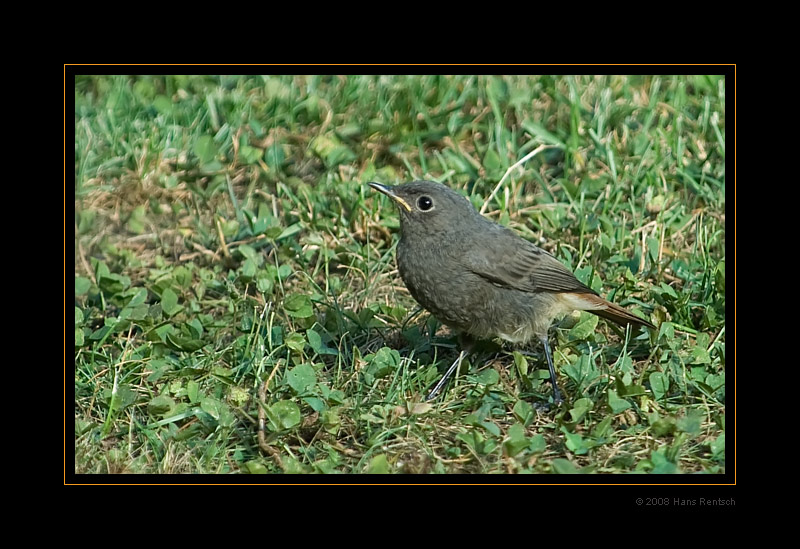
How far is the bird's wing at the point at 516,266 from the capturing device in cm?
659

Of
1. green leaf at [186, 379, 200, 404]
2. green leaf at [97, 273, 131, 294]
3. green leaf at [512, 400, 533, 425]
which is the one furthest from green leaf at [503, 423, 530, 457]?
green leaf at [97, 273, 131, 294]

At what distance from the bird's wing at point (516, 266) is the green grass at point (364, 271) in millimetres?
434

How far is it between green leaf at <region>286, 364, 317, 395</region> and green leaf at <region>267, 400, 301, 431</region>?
0.78ft

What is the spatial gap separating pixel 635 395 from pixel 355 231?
2.99 m

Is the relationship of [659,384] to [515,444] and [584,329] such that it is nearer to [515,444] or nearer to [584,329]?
[584,329]

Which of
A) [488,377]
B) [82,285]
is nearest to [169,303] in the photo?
[82,285]

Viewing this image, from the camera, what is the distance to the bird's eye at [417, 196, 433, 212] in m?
6.68

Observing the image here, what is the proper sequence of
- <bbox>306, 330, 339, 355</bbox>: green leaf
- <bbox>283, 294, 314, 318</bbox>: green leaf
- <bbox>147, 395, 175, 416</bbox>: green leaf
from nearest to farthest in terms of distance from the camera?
<bbox>147, 395, 175, 416</bbox>: green leaf
<bbox>306, 330, 339, 355</bbox>: green leaf
<bbox>283, 294, 314, 318</bbox>: green leaf

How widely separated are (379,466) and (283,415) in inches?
28.9

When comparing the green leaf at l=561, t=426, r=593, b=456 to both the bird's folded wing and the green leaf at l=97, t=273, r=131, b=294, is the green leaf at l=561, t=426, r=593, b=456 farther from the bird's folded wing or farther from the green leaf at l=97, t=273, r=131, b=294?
the green leaf at l=97, t=273, r=131, b=294

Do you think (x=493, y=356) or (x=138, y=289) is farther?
(x=138, y=289)

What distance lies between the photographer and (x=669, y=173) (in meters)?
8.46

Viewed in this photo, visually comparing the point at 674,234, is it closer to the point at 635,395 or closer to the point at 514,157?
the point at 514,157
